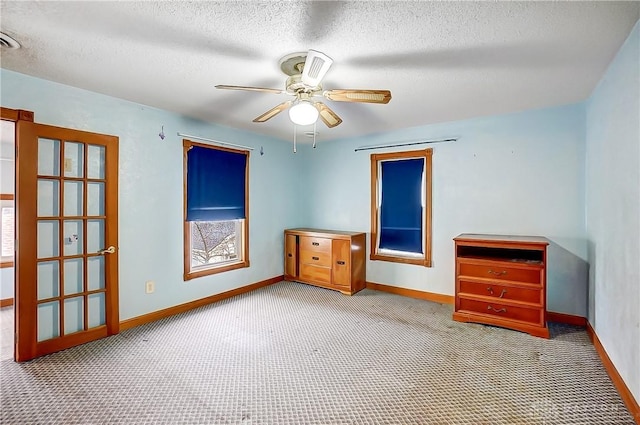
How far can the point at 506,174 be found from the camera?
11.6ft

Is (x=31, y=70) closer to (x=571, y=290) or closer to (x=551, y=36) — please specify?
(x=551, y=36)

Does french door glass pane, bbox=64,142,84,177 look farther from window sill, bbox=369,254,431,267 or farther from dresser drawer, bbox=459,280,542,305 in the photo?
dresser drawer, bbox=459,280,542,305

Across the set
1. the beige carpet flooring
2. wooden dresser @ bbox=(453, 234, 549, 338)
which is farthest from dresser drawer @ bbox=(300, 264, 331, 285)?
wooden dresser @ bbox=(453, 234, 549, 338)

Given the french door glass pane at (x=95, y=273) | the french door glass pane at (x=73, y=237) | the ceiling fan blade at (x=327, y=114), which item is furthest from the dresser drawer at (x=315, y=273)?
the french door glass pane at (x=73, y=237)

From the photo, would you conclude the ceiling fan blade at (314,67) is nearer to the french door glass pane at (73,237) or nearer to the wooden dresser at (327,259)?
the french door glass pane at (73,237)

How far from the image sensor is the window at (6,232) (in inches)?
153

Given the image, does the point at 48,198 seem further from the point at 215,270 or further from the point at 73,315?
the point at 215,270

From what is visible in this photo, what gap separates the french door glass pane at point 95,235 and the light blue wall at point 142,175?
0.58ft

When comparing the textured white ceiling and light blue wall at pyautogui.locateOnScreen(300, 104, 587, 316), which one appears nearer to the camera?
the textured white ceiling

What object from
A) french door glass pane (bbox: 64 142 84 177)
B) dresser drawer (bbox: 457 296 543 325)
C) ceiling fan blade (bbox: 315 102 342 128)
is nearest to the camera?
ceiling fan blade (bbox: 315 102 342 128)

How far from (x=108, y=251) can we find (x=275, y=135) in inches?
106

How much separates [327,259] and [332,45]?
9.98 feet

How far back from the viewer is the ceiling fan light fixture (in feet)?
7.12

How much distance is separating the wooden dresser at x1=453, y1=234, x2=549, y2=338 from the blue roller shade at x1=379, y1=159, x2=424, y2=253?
0.91 meters
